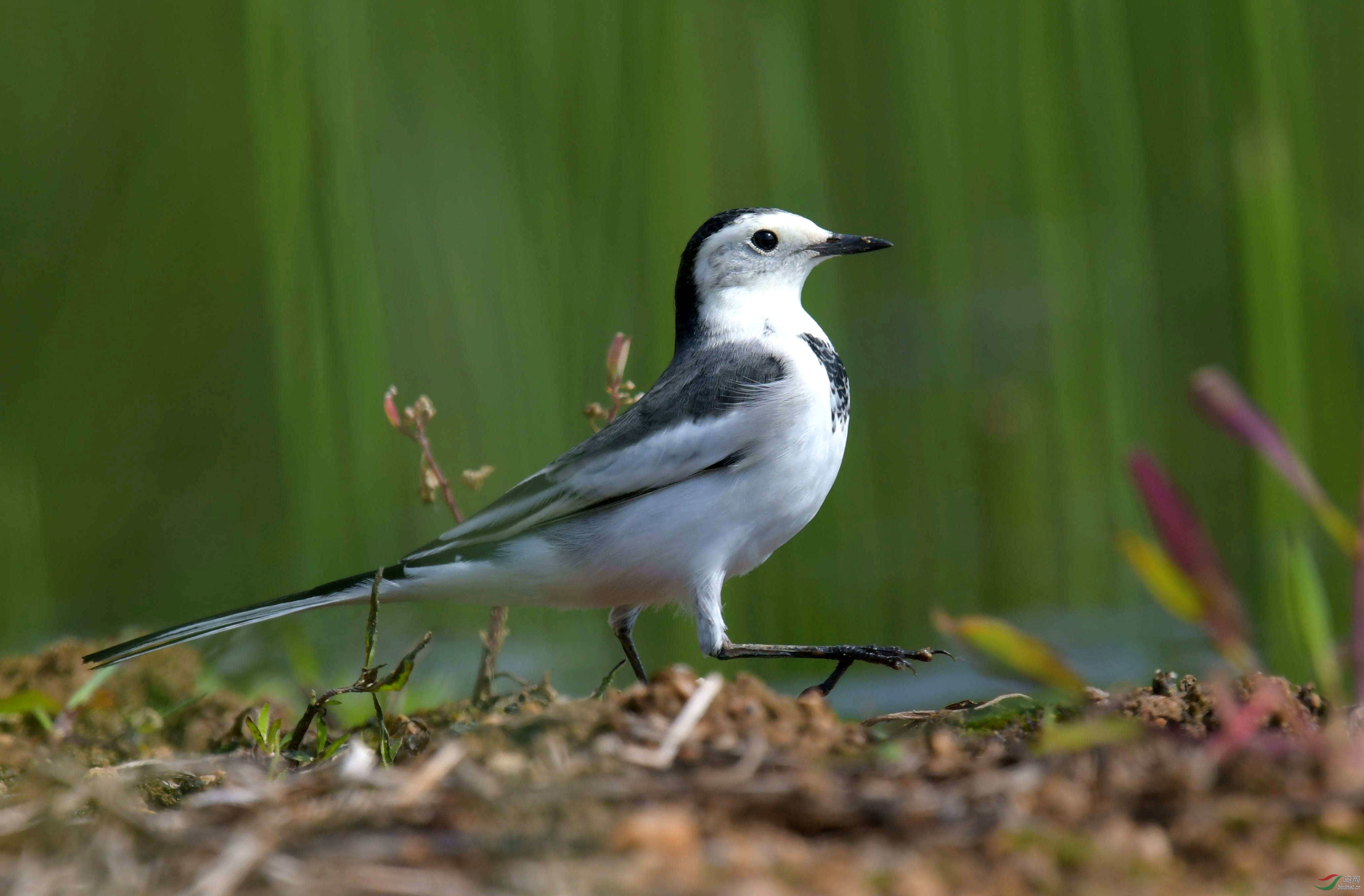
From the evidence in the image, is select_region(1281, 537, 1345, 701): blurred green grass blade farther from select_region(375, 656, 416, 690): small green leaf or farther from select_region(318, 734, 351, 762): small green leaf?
select_region(318, 734, 351, 762): small green leaf

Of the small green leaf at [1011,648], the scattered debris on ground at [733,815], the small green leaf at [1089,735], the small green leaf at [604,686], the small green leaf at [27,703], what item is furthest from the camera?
the small green leaf at [604,686]

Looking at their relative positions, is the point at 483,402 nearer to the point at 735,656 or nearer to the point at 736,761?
the point at 735,656

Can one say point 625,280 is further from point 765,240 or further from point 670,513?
point 670,513

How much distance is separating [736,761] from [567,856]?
1.33 feet

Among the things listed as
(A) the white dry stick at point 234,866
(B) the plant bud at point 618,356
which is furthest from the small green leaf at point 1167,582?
(B) the plant bud at point 618,356

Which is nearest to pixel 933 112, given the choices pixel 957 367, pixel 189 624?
pixel 957 367

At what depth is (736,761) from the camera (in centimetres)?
214

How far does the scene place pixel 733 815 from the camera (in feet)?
6.42

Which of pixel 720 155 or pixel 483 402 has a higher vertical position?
pixel 720 155

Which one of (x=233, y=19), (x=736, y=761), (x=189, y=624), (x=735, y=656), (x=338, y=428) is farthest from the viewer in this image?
(x=233, y=19)

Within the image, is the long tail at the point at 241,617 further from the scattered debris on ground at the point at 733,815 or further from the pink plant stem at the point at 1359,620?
the pink plant stem at the point at 1359,620

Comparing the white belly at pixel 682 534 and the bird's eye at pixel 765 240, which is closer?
the white belly at pixel 682 534

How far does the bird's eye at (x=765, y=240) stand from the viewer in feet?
16.9

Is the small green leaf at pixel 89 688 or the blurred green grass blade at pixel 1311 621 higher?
the blurred green grass blade at pixel 1311 621
